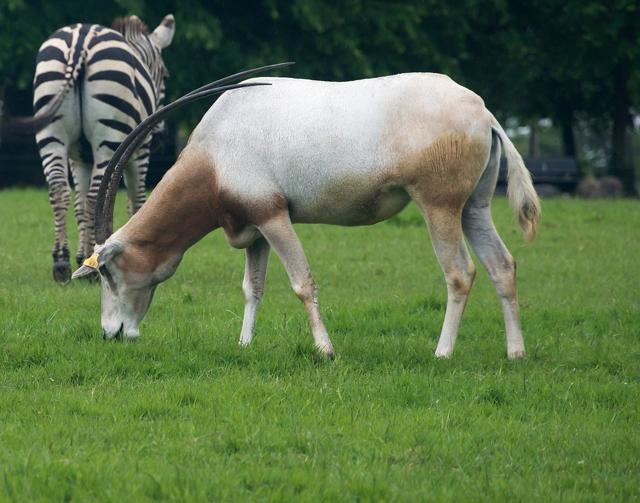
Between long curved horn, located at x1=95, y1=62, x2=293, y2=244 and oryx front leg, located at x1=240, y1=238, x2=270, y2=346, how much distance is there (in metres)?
1.08

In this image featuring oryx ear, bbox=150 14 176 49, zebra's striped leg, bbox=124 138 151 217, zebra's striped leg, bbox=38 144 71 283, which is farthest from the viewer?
oryx ear, bbox=150 14 176 49

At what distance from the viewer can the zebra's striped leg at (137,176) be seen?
44.5 feet

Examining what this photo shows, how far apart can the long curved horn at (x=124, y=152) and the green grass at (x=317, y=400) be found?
76 cm

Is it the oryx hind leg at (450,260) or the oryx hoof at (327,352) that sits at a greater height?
the oryx hind leg at (450,260)

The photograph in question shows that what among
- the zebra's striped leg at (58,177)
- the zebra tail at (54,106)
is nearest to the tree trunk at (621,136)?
the zebra tail at (54,106)

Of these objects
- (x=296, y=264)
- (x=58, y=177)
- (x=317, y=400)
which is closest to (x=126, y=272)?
(x=296, y=264)

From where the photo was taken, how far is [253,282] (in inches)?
361

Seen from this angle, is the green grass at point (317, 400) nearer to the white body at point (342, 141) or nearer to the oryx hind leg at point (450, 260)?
the oryx hind leg at point (450, 260)

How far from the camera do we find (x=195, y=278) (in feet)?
43.4

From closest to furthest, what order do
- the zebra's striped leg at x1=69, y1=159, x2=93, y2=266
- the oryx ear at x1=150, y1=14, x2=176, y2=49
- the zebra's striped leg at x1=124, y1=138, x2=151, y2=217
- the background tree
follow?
the zebra's striped leg at x1=69, y1=159, x2=93, y2=266
the zebra's striped leg at x1=124, y1=138, x2=151, y2=217
the oryx ear at x1=150, y1=14, x2=176, y2=49
the background tree

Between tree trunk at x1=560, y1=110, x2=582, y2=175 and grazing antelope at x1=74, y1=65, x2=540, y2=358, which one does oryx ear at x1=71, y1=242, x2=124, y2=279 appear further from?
tree trunk at x1=560, y1=110, x2=582, y2=175

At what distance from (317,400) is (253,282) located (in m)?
2.11

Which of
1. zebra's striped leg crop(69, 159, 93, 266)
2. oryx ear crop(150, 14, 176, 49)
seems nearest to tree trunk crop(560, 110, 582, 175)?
oryx ear crop(150, 14, 176, 49)

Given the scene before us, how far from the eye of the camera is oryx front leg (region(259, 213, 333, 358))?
8.44 m
